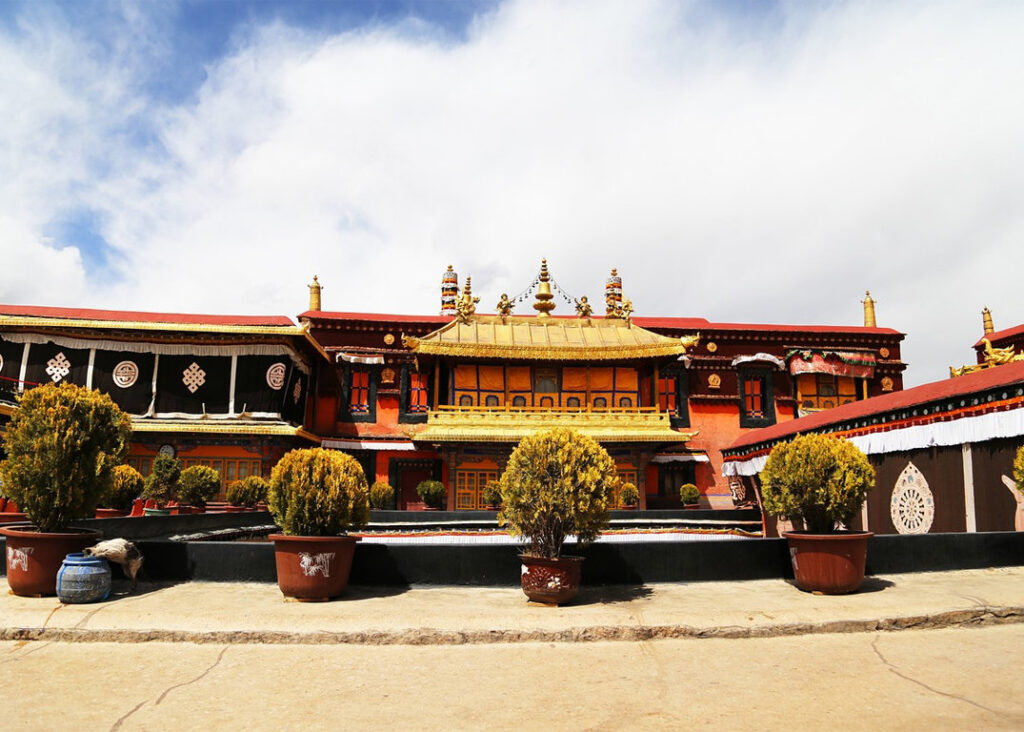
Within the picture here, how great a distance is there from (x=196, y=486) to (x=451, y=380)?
36.2 ft

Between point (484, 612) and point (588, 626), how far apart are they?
48.3 inches

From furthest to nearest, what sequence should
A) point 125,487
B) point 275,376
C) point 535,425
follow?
point 535,425 → point 275,376 → point 125,487

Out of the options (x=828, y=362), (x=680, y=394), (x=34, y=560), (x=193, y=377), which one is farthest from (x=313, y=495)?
(x=828, y=362)

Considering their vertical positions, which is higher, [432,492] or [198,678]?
[432,492]

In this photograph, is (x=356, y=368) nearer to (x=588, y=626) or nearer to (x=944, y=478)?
(x=944, y=478)

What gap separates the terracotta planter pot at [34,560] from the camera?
323 inches

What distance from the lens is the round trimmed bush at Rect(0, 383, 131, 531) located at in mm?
8594

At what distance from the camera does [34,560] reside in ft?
26.9

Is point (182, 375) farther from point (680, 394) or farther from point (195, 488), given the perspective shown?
point (680, 394)

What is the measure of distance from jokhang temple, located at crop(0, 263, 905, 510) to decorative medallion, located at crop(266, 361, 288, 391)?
67 millimetres

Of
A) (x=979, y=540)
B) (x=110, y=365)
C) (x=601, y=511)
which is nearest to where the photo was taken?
(x=601, y=511)

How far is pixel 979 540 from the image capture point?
965 cm

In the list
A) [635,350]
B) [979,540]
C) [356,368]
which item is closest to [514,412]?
[635,350]

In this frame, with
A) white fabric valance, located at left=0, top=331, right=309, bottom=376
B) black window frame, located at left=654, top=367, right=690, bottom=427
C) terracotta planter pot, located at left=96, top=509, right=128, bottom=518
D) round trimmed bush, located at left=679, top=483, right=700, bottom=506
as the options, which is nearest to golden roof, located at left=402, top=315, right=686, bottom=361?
black window frame, located at left=654, top=367, right=690, bottom=427
